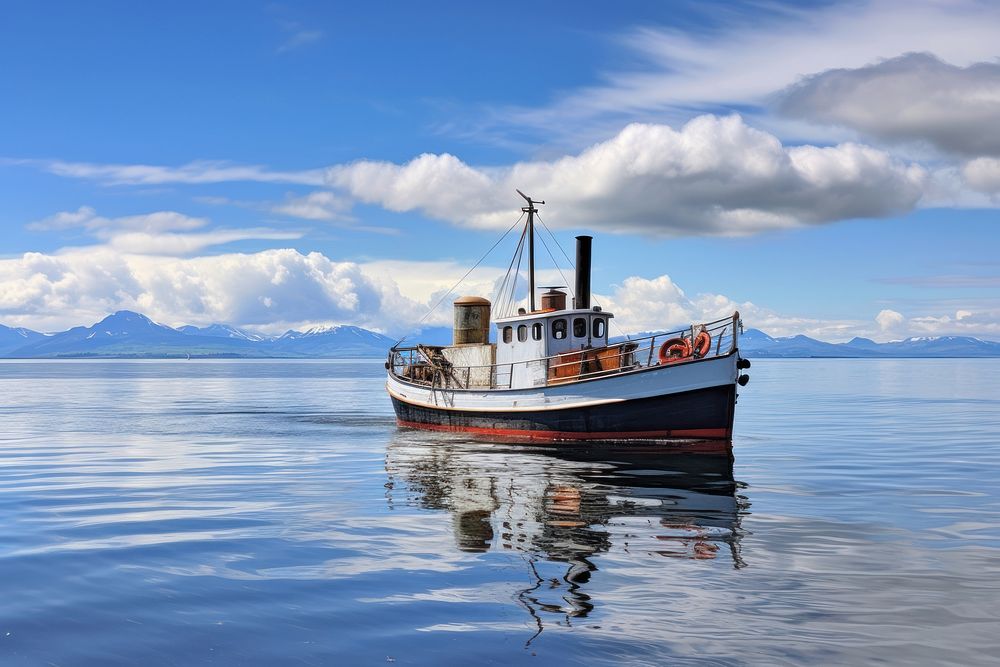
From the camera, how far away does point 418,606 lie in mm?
10461

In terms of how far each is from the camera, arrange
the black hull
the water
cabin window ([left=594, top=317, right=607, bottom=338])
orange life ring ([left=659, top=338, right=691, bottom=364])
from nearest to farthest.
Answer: the water < the black hull < orange life ring ([left=659, top=338, right=691, bottom=364]) < cabin window ([left=594, top=317, right=607, bottom=338])

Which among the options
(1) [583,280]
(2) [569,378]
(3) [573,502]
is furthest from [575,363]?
(3) [573,502]

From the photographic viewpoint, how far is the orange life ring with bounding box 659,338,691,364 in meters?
29.4

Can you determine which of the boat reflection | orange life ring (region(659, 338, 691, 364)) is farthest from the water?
orange life ring (region(659, 338, 691, 364))

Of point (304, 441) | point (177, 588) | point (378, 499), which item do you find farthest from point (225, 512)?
point (304, 441)

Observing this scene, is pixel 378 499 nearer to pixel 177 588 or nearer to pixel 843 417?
pixel 177 588

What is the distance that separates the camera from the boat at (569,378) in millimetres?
28672

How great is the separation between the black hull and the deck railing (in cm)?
128

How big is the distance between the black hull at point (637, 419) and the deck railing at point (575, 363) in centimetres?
128

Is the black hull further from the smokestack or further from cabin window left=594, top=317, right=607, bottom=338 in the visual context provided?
the smokestack

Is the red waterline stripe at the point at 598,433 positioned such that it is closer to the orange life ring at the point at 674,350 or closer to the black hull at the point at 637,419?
the black hull at the point at 637,419

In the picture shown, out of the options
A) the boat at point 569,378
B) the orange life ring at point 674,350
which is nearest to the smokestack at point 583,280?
the boat at point 569,378

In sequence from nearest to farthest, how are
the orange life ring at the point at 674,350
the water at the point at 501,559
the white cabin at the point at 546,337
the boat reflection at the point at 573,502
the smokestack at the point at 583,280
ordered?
1. the water at the point at 501,559
2. the boat reflection at the point at 573,502
3. the orange life ring at the point at 674,350
4. the white cabin at the point at 546,337
5. the smokestack at the point at 583,280

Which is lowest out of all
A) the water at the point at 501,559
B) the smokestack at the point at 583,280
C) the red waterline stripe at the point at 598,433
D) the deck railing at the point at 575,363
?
the water at the point at 501,559
